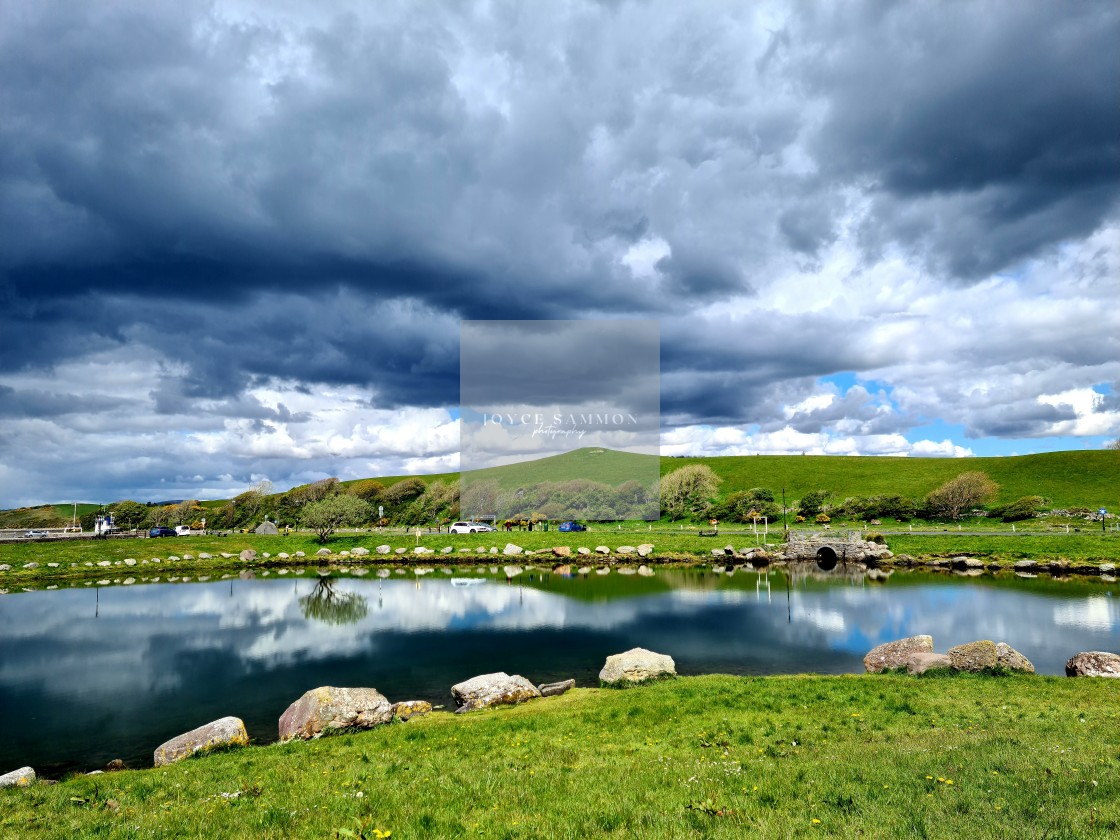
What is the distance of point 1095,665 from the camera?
22203 millimetres

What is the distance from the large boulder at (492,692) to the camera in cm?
2194

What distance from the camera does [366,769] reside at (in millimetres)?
13359

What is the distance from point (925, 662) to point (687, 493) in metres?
113

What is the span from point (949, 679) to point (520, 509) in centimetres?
11029

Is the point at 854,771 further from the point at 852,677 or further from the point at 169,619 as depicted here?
the point at 169,619

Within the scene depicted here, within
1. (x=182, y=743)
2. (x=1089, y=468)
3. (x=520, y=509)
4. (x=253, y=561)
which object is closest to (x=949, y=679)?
(x=182, y=743)

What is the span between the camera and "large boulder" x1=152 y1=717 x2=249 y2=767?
57.3ft

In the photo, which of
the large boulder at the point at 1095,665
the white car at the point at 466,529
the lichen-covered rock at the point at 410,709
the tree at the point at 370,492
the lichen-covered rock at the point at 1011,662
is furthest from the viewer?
the tree at the point at 370,492

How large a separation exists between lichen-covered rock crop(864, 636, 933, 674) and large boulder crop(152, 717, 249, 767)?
77.4ft

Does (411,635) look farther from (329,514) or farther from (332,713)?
(329,514)

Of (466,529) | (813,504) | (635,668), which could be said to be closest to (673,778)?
(635,668)

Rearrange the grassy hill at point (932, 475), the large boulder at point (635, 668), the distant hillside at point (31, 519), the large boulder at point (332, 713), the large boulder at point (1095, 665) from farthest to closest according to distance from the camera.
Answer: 1. the grassy hill at point (932, 475)
2. the distant hillside at point (31, 519)
3. the large boulder at point (635, 668)
4. the large boulder at point (1095, 665)
5. the large boulder at point (332, 713)

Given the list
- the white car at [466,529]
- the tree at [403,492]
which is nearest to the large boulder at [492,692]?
the white car at [466,529]

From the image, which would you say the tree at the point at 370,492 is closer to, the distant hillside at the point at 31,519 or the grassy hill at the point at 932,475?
the distant hillside at the point at 31,519
